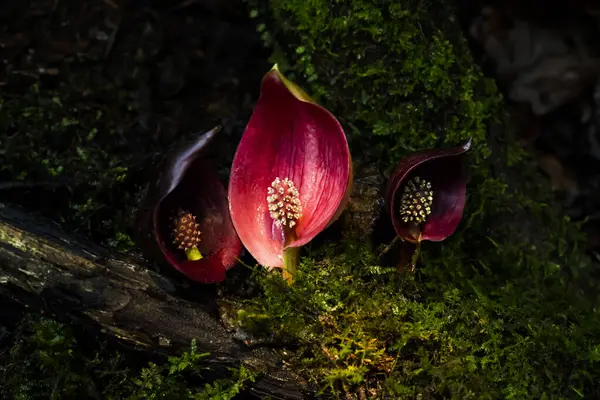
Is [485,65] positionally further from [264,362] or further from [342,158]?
[264,362]

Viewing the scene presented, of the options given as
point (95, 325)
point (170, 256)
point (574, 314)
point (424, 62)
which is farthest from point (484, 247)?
point (95, 325)

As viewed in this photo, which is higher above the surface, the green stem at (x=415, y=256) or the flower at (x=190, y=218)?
the flower at (x=190, y=218)

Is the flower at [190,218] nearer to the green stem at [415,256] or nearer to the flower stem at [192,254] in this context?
the flower stem at [192,254]

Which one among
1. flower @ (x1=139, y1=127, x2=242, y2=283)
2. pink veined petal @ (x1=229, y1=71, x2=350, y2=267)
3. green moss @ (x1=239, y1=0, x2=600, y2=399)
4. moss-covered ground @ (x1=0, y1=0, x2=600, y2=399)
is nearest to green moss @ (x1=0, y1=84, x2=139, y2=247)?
moss-covered ground @ (x1=0, y1=0, x2=600, y2=399)

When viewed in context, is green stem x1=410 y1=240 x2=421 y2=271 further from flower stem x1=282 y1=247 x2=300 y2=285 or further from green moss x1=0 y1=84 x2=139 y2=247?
green moss x1=0 y1=84 x2=139 y2=247

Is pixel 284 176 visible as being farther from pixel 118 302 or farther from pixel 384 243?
pixel 118 302

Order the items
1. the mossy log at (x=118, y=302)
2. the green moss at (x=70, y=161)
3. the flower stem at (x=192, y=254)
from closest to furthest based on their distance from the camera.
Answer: the mossy log at (x=118, y=302), the flower stem at (x=192, y=254), the green moss at (x=70, y=161)

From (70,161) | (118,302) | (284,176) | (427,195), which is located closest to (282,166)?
(284,176)

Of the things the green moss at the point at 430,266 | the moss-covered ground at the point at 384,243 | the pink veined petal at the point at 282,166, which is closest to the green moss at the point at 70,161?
the moss-covered ground at the point at 384,243
